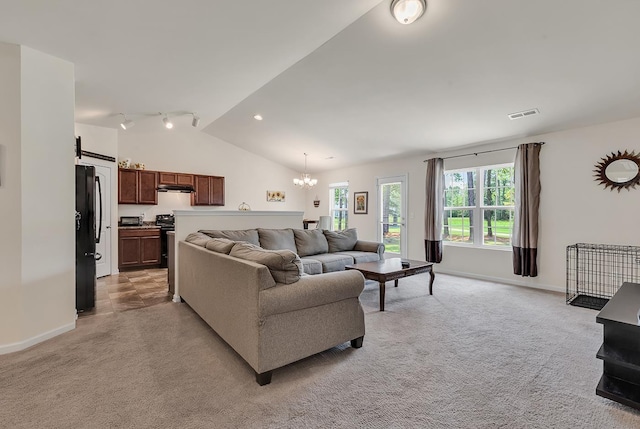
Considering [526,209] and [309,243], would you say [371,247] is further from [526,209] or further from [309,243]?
[526,209]

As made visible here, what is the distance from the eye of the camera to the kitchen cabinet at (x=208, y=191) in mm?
7125

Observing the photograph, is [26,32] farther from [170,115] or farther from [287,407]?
[287,407]

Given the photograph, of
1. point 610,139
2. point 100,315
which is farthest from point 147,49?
point 610,139

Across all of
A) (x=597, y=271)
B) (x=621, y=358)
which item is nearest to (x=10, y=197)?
(x=621, y=358)

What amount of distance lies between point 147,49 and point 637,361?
454cm

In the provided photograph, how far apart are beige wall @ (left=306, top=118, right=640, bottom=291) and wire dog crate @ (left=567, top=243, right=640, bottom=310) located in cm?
11

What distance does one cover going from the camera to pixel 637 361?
1853 millimetres

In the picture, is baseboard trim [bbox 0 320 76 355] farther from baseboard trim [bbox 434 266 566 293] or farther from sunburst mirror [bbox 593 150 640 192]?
sunburst mirror [bbox 593 150 640 192]

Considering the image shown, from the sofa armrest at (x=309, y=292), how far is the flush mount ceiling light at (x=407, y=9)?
2.28 metres

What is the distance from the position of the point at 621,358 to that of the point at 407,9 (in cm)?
298

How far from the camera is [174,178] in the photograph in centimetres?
675

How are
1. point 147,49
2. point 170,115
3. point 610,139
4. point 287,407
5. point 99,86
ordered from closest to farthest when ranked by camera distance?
point 287,407, point 147,49, point 99,86, point 610,139, point 170,115

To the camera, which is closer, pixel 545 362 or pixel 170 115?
pixel 545 362

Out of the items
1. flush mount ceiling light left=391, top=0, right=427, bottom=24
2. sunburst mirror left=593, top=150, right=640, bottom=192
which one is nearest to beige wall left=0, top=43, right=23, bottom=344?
flush mount ceiling light left=391, top=0, right=427, bottom=24
